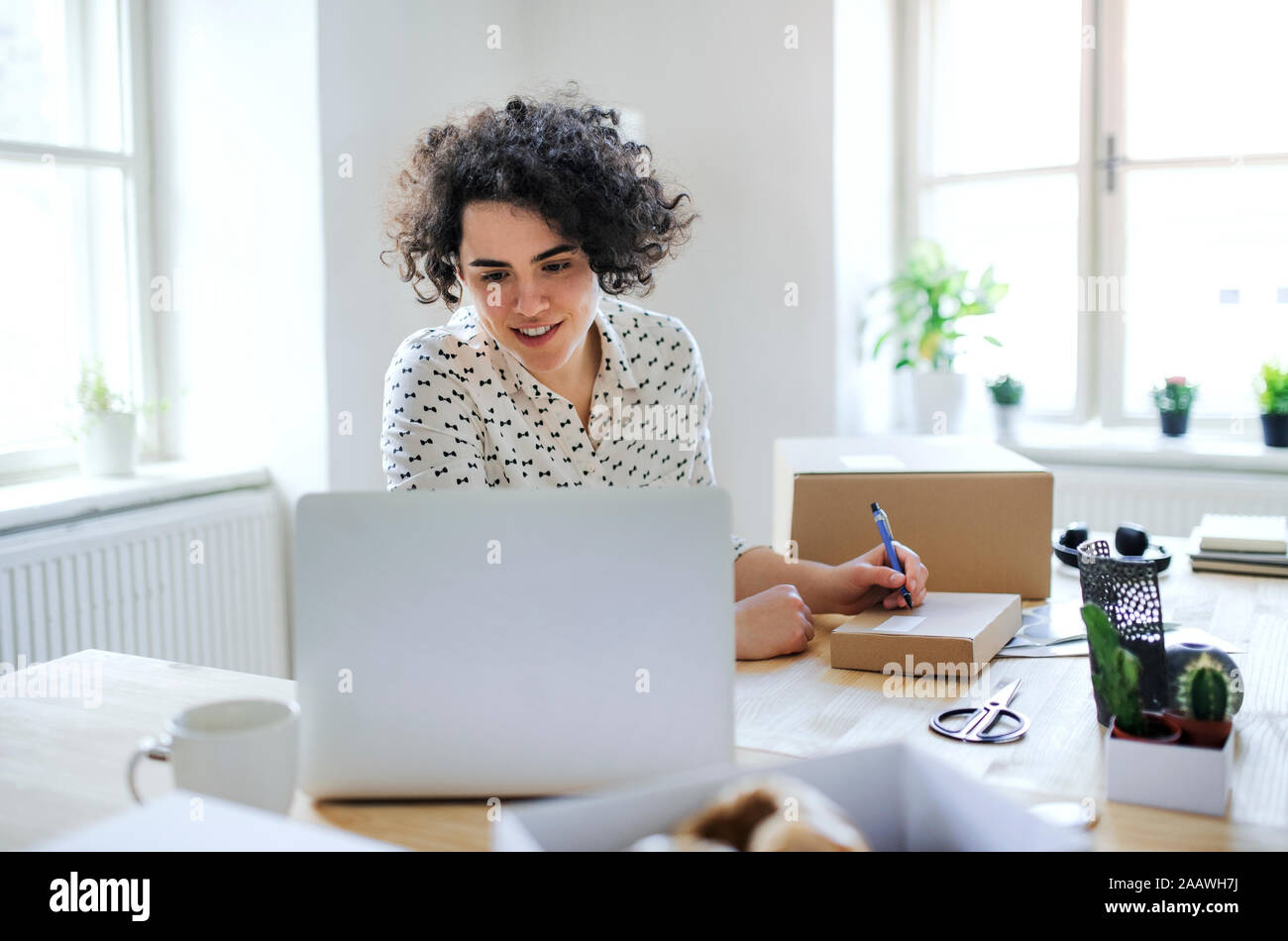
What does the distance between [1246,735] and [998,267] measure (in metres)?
2.53

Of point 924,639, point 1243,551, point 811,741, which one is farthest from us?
point 1243,551

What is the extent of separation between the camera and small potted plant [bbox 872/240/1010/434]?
3.13 metres

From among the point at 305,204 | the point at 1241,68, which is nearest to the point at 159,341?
the point at 305,204

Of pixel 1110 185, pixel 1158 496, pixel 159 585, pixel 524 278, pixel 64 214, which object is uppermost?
pixel 1110 185

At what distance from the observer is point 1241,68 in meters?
3.00

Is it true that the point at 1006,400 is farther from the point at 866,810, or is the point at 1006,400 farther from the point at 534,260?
the point at 866,810

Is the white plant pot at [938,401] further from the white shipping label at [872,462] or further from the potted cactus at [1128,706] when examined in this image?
the potted cactus at [1128,706]

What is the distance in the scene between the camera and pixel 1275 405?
9.36 ft

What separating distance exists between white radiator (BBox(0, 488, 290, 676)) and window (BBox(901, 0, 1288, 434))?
2.12 meters

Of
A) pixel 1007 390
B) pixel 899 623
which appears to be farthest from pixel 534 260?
pixel 1007 390

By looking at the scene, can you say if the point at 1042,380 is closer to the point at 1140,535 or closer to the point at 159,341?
the point at 1140,535

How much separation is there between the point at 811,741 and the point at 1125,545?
2.52ft

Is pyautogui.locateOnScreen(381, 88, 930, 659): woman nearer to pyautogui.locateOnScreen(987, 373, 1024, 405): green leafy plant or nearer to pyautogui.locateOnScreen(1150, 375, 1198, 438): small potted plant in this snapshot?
pyautogui.locateOnScreen(987, 373, 1024, 405): green leafy plant

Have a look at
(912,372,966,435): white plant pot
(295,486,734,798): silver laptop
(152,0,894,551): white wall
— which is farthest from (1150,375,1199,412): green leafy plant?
(295,486,734,798): silver laptop
